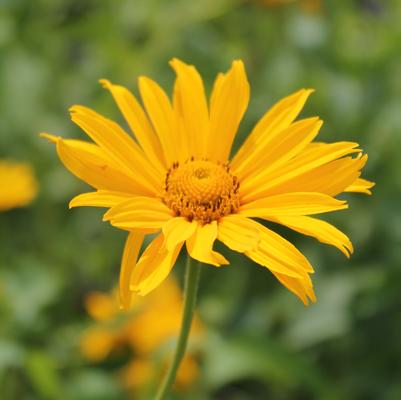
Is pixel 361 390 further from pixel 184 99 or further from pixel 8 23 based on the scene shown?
pixel 8 23

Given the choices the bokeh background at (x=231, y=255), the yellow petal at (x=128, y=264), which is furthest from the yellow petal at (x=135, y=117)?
the bokeh background at (x=231, y=255)

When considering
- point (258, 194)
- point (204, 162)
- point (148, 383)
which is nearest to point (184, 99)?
point (204, 162)

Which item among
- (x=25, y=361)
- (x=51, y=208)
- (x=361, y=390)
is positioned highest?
(x=51, y=208)

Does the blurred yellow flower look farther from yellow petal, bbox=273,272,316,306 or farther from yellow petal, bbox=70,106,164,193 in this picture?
yellow petal, bbox=273,272,316,306

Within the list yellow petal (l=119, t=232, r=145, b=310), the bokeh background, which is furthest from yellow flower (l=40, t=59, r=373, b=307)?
the bokeh background

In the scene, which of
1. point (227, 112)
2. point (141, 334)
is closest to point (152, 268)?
point (227, 112)

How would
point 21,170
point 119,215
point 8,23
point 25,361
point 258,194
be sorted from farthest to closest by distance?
point 8,23, point 21,170, point 25,361, point 258,194, point 119,215
